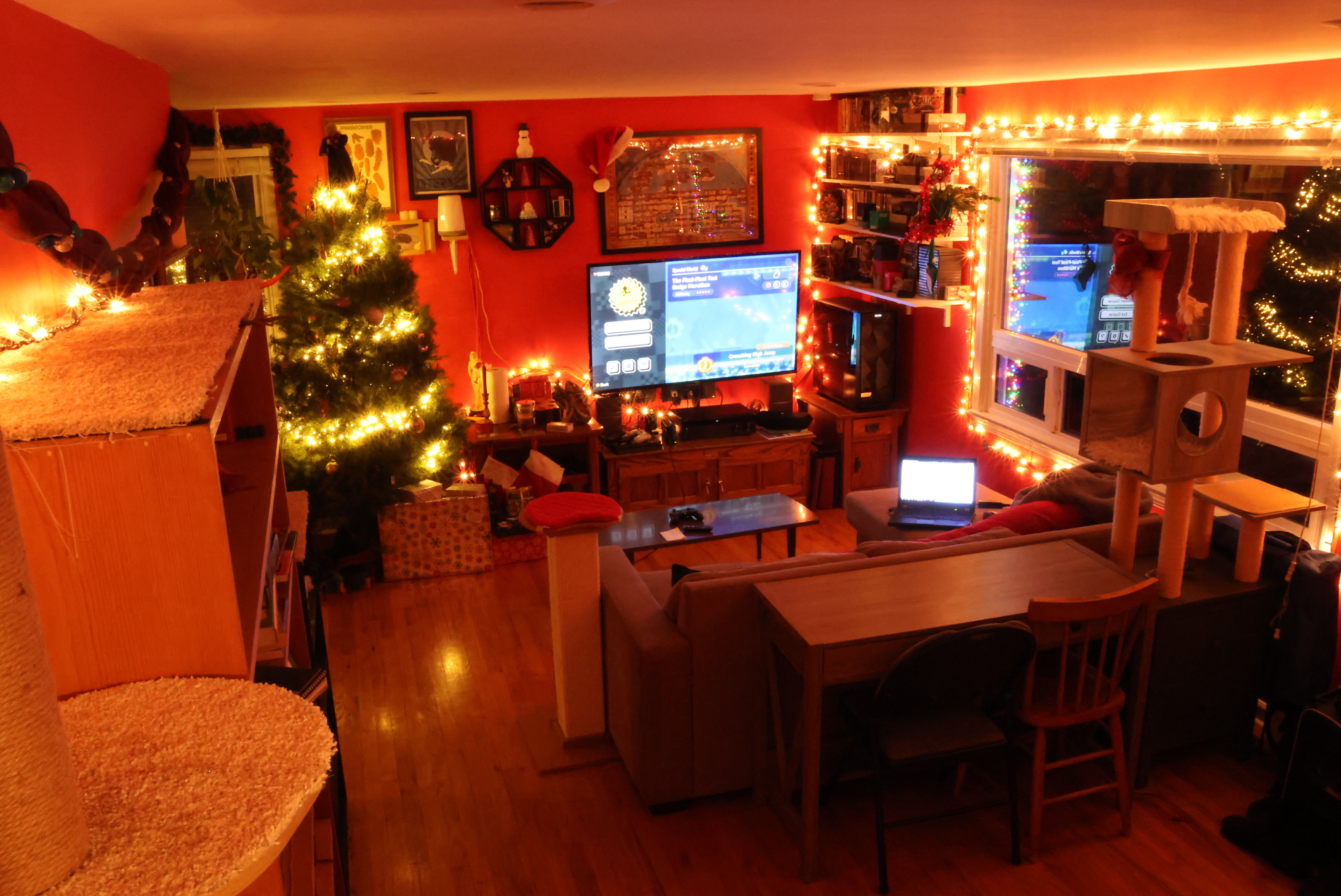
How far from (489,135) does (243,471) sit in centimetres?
395

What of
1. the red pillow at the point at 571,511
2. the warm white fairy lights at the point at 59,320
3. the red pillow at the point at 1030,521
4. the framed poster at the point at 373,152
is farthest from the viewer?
the framed poster at the point at 373,152

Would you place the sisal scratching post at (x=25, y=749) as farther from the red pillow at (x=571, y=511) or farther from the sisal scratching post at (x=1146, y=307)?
the sisal scratching post at (x=1146, y=307)

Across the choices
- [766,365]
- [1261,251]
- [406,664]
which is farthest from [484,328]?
[1261,251]

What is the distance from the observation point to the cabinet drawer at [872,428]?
6164mm

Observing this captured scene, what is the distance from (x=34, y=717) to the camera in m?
0.89

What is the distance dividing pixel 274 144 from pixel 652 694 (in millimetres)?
3801

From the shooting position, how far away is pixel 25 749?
0.88 m

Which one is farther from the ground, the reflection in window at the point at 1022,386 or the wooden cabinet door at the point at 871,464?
the reflection in window at the point at 1022,386

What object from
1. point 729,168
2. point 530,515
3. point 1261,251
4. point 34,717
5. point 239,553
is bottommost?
point 530,515

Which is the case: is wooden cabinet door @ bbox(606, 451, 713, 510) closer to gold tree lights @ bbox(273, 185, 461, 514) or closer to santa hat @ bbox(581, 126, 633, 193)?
gold tree lights @ bbox(273, 185, 461, 514)

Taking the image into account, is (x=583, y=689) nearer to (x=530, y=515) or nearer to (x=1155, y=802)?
(x=530, y=515)

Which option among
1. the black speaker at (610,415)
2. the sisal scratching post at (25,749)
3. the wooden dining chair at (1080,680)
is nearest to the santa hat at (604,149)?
the black speaker at (610,415)

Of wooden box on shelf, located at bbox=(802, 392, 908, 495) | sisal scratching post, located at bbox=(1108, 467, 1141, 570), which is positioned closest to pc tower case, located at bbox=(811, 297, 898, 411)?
wooden box on shelf, located at bbox=(802, 392, 908, 495)

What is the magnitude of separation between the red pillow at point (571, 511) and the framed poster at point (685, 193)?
2.89m
